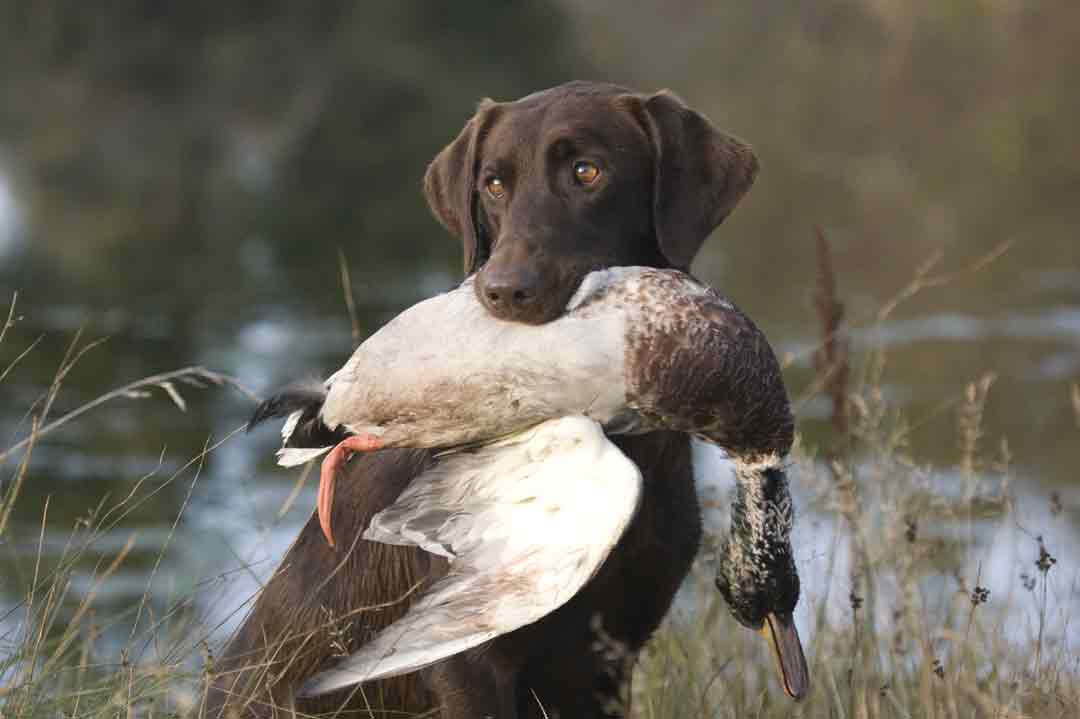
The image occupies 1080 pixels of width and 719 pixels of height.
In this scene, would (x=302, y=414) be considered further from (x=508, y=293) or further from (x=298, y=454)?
(x=508, y=293)

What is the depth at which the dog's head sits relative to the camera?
11.8 ft

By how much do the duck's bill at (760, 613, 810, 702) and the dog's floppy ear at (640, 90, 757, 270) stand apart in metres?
0.81

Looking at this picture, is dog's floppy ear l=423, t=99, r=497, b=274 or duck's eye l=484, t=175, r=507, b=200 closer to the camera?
duck's eye l=484, t=175, r=507, b=200

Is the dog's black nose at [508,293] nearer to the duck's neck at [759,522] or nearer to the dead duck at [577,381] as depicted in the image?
the dead duck at [577,381]

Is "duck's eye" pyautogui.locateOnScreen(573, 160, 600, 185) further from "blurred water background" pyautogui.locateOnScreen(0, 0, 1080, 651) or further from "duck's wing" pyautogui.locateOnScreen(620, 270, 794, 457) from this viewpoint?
"blurred water background" pyautogui.locateOnScreen(0, 0, 1080, 651)

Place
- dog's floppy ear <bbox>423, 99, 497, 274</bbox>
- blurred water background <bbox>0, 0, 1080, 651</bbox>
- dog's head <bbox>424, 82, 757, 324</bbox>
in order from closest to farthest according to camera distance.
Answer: dog's head <bbox>424, 82, 757, 324</bbox> → dog's floppy ear <bbox>423, 99, 497, 274</bbox> → blurred water background <bbox>0, 0, 1080, 651</bbox>

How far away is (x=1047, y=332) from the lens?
43.2 feet

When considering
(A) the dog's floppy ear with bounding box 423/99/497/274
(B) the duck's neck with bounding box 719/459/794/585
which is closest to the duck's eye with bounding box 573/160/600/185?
(A) the dog's floppy ear with bounding box 423/99/497/274

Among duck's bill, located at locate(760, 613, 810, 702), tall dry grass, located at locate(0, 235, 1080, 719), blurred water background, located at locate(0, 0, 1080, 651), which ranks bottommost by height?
blurred water background, located at locate(0, 0, 1080, 651)

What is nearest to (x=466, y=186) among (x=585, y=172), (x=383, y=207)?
(x=585, y=172)

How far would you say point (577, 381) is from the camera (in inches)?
112

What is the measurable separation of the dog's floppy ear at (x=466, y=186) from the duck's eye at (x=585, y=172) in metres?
0.33

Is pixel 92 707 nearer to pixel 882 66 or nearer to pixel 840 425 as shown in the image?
pixel 840 425

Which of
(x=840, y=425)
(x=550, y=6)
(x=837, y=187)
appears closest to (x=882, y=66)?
(x=550, y=6)
